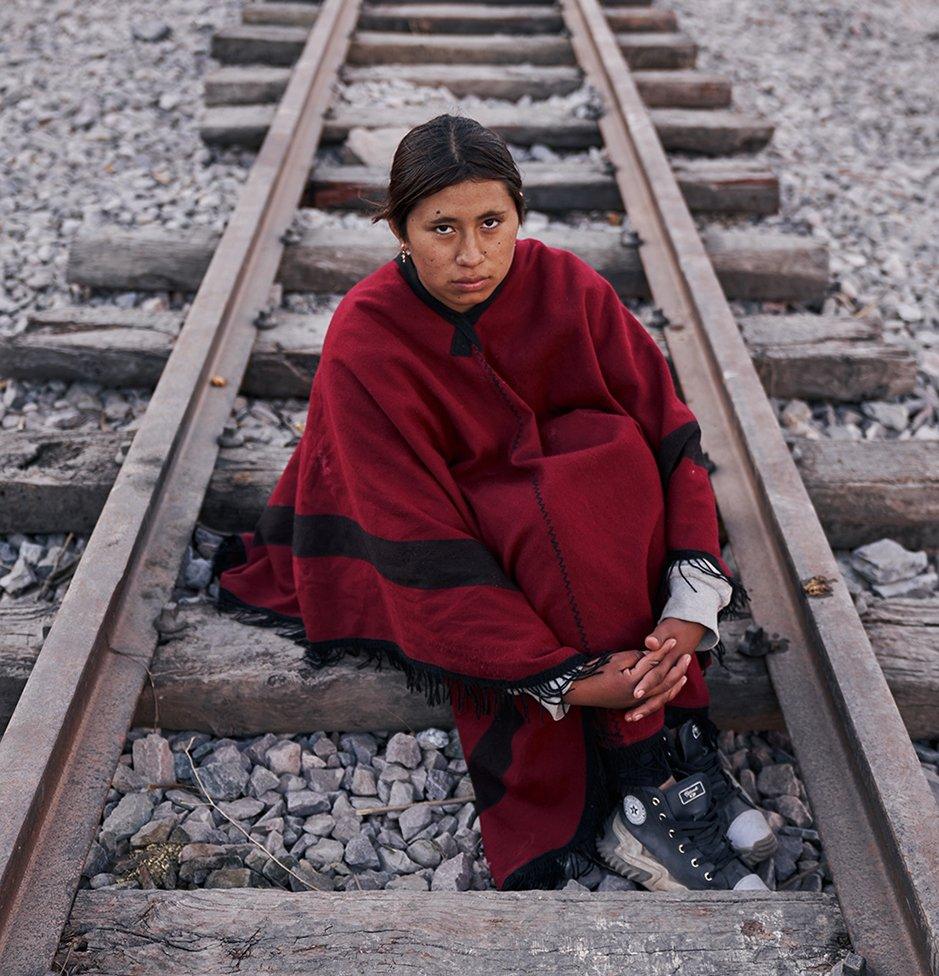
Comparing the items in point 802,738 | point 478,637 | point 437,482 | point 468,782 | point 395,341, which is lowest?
point 468,782

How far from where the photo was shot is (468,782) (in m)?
2.24

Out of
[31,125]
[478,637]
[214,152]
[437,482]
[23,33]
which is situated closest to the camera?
[478,637]

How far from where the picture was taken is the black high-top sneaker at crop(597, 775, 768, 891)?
199cm

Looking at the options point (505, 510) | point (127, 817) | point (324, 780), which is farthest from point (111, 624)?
point (505, 510)

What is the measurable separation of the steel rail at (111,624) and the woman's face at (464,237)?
922 millimetres

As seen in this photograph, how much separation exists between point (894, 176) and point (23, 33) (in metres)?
4.97

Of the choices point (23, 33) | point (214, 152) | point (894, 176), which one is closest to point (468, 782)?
point (214, 152)

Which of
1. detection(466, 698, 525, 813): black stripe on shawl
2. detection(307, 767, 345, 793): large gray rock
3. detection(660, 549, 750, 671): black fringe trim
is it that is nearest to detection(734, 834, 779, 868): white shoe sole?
detection(660, 549, 750, 671): black fringe trim

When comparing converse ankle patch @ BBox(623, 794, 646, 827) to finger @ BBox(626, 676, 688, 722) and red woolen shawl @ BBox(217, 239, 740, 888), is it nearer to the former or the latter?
red woolen shawl @ BBox(217, 239, 740, 888)

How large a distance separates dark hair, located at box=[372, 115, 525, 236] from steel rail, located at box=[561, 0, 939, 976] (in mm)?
1035

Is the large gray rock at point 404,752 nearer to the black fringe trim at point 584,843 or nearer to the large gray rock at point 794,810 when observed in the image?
the black fringe trim at point 584,843

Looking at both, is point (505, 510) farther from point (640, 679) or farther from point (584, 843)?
point (584, 843)

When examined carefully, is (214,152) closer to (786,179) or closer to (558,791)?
(786,179)

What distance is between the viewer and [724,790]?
7.00ft
